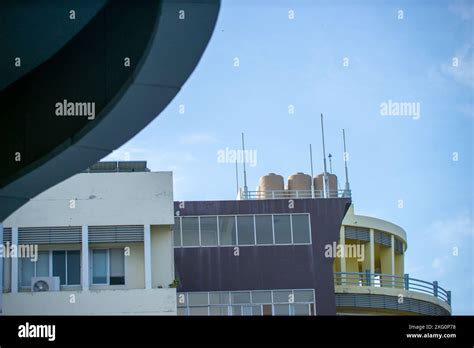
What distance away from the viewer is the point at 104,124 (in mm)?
10109

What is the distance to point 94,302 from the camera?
22.9 meters

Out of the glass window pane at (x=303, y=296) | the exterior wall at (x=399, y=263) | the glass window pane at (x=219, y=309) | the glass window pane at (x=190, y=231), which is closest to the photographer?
the glass window pane at (x=219, y=309)

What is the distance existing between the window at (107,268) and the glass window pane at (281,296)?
4934 mm

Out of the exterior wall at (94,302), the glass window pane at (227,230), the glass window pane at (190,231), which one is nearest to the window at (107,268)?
the exterior wall at (94,302)

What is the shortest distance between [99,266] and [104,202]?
4.55 ft

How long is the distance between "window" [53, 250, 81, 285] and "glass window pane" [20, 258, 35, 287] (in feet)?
1.61

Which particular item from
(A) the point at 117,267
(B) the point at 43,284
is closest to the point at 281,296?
(A) the point at 117,267

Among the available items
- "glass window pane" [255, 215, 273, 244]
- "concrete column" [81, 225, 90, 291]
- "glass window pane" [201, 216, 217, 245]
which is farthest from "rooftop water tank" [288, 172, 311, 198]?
"concrete column" [81, 225, 90, 291]

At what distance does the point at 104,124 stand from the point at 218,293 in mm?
18088

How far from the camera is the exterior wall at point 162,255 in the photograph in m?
24.4

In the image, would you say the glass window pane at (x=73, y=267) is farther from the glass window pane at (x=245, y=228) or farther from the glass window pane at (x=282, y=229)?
the glass window pane at (x=282, y=229)
